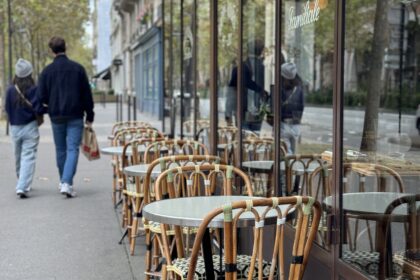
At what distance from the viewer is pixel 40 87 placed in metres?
7.35

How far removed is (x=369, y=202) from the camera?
134 inches

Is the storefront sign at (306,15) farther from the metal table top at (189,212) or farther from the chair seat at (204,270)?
the chair seat at (204,270)

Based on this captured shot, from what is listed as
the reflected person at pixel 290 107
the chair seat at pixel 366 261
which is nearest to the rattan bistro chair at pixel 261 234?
the chair seat at pixel 366 261

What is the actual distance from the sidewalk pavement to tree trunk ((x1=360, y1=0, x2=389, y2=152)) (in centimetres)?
217

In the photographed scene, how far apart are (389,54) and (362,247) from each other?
582 centimetres

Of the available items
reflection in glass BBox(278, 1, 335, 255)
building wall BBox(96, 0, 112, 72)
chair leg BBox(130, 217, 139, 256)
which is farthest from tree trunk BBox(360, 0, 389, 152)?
building wall BBox(96, 0, 112, 72)

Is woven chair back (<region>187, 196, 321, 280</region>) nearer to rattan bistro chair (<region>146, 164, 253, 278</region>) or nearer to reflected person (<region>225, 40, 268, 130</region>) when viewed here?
rattan bistro chair (<region>146, 164, 253, 278</region>)

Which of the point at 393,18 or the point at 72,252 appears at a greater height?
the point at 393,18

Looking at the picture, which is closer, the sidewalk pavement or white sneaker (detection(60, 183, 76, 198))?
the sidewalk pavement

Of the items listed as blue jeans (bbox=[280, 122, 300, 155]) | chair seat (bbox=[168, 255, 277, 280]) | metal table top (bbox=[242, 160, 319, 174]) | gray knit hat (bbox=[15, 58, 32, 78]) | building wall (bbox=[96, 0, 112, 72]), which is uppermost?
building wall (bbox=[96, 0, 112, 72])

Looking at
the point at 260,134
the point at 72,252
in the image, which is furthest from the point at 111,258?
the point at 260,134

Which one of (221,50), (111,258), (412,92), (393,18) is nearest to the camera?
(111,258)

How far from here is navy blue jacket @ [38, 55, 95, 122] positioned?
7.27 meters

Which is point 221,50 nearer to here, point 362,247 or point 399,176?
point 399,176
